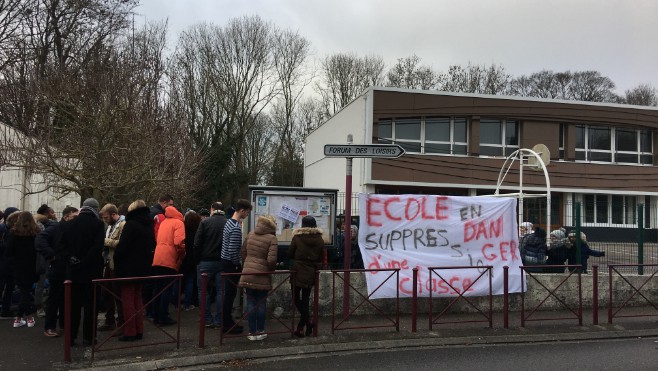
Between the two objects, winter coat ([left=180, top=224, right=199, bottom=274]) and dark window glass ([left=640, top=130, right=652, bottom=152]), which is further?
dark window glass ([left=640, top=130, right=652, bottom=152])

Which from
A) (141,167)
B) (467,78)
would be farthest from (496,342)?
(467,78)

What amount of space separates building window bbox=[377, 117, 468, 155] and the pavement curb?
17010 millimetres

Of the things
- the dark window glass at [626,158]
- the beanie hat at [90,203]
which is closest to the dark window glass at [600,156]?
the dark window glass at [626,158]

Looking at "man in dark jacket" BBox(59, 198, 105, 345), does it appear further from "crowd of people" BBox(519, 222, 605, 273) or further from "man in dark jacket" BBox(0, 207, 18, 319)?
"crowd of people" BBox(519, 222, 605, 273)

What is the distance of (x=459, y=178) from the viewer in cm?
2450

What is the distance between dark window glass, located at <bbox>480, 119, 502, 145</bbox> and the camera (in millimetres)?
25367

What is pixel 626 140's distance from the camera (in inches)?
1066

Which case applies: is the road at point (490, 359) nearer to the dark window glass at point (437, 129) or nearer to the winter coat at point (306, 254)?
the winter coat at point (306, 254)

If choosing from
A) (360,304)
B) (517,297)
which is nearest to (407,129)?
(517,297)

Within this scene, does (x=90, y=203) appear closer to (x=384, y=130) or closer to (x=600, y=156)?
(x=384, y=130)

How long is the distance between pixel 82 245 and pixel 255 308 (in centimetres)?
239

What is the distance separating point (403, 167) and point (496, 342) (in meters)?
17.1

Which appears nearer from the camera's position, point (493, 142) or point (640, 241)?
point (640, 241)

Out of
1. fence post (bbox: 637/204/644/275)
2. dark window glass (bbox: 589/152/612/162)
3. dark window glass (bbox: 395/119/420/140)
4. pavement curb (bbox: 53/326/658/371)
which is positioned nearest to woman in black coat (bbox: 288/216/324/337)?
pavement curb (bbox: 53/326/658/371)
